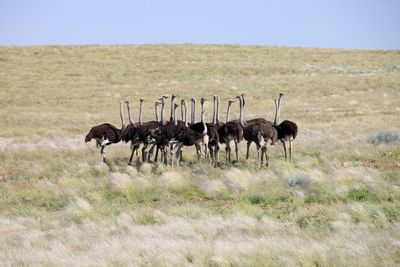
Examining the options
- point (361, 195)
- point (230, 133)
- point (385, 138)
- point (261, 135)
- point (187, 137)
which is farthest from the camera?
point (385, 138)

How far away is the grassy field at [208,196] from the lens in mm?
8844

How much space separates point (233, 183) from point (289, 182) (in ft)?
4.45

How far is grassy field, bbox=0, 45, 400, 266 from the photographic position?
8.84 metres

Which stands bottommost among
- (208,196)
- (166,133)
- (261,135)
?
(208,196)

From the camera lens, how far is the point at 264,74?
5450cm

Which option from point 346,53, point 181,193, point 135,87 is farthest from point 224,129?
point 346,53

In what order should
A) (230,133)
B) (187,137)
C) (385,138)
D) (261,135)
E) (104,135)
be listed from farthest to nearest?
(385,138)
(104,135)
(230,133)
(187,137)
(261,135)

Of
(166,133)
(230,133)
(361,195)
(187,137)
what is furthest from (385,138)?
(361,195)

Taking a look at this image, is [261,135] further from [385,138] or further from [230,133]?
[385,138]

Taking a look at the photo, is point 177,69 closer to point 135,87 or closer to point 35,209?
point 135,87

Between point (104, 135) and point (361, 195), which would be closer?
point (361, 195)

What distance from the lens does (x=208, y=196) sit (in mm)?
14766

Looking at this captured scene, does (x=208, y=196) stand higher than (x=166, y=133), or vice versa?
(x=166, y=133)

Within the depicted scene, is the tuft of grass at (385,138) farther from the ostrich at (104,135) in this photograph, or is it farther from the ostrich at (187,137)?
the ostrich at (104,135)
